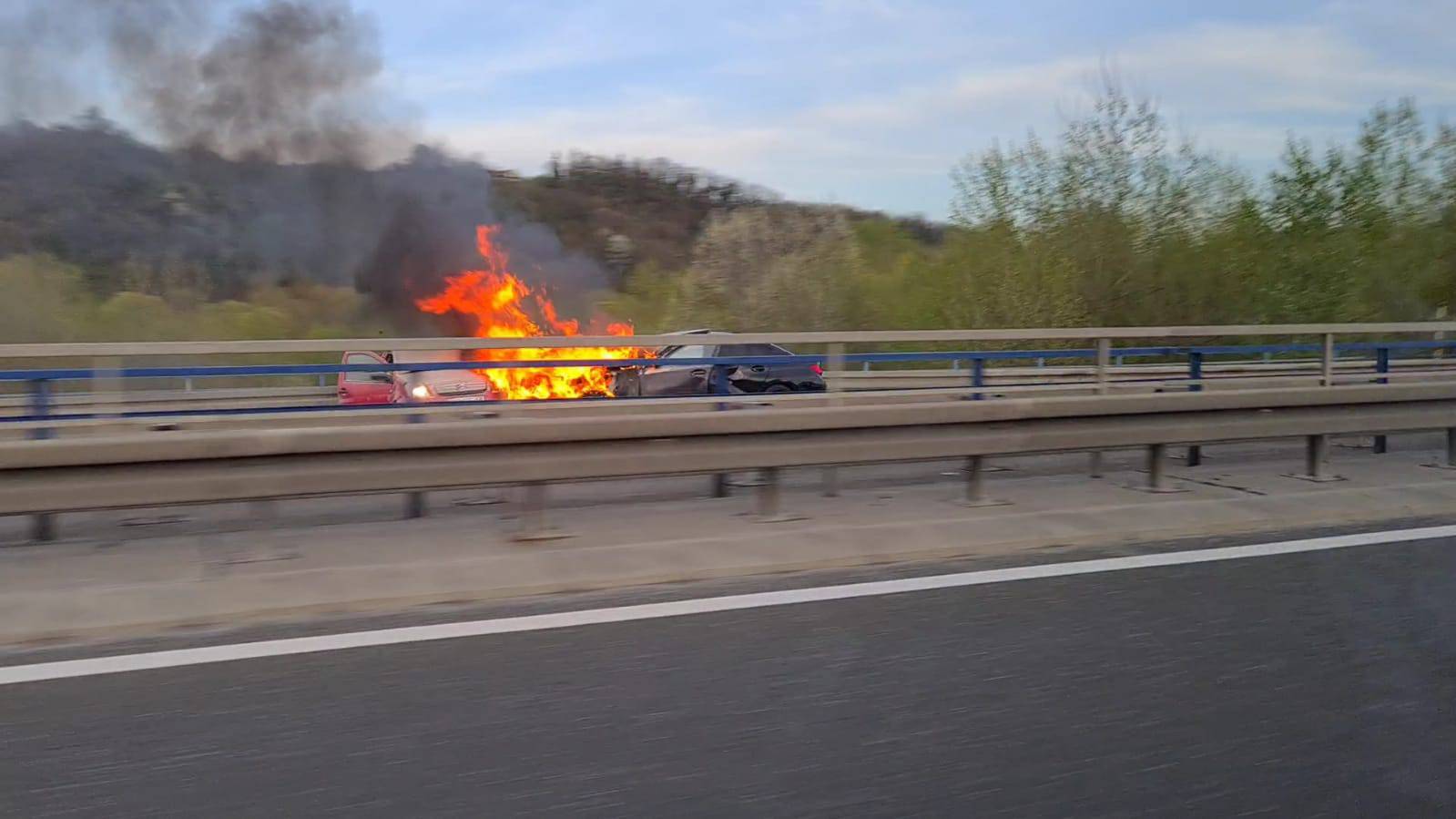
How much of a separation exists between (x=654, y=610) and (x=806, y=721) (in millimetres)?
1722

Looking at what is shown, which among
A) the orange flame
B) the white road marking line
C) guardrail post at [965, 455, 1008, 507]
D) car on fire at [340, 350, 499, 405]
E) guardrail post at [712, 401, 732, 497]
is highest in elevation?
the orange flame

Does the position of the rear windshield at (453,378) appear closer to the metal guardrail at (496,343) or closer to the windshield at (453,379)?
the windshield at (453,379)

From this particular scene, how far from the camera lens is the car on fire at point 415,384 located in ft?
47.8

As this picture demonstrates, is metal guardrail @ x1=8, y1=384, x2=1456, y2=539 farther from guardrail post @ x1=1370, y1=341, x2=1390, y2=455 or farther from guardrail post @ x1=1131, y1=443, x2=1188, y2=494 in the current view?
guardrail post @ x1=1370, y1=341, x2=1390, y2=455

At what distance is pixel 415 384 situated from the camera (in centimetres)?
1517

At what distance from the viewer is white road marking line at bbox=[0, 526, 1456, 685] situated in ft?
17.9

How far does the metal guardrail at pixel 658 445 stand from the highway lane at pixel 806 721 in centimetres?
145

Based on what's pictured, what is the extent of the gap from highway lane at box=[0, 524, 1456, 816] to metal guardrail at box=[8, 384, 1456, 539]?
4.74ft

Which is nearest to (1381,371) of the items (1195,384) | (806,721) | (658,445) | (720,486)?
(1195,384)

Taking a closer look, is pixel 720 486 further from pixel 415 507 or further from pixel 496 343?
pixel 496 343

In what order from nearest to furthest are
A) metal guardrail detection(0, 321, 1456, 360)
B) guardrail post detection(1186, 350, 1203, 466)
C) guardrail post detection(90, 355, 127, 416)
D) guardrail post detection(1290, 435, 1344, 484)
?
metal guardrail detection(0, 321, 1456, 360) → guardrail post detection(90, 355, 127, 416) → guardrail post detection(1290, 435, 1344, 484) → guardrail post detection(1186, 350, 1203, 466)

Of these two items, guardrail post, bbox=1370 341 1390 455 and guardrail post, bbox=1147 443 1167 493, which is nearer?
guardrail post, bbox=1147 443 1167 493

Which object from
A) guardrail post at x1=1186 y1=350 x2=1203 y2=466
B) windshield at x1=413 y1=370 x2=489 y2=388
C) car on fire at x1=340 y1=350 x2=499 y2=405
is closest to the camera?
guardrail post at x1=1186 y1=350 x2=1203 y2=466

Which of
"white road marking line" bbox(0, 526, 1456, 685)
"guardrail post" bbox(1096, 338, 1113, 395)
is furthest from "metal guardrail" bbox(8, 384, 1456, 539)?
"white road marking line" bbox(0, 526, 1456, 685)
